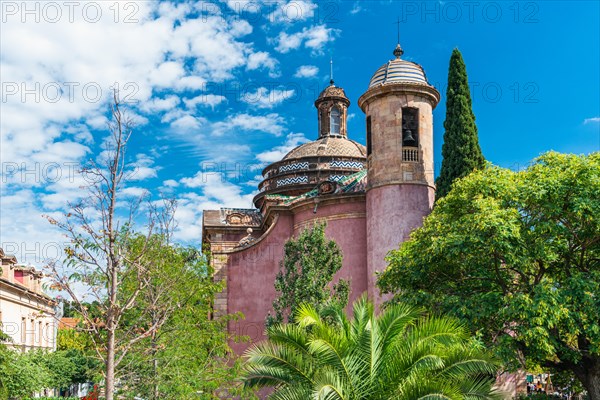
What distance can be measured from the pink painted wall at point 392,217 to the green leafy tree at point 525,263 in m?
6.56

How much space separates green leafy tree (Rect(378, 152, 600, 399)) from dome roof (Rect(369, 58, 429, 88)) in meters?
8.82

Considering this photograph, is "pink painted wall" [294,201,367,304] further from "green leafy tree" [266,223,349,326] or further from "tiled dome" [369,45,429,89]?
"green leafy tree" [266,223,349,326]

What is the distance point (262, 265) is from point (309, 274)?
1013 cm

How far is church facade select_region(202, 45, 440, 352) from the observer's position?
24.6 metres

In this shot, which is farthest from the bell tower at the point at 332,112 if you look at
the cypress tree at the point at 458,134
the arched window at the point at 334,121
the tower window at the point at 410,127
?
the cypress tree at the point at 458,134

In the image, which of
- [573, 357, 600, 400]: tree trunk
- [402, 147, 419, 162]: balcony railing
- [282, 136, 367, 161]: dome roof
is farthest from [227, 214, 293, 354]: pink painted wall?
[573, 357, 600, 400]: tree trunk

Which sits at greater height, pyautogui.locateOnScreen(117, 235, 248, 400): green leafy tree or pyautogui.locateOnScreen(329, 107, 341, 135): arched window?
pyautogui.locateOnScreen(329, 107, 341, 135): arched window

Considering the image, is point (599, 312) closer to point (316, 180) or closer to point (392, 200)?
point (392, 200)

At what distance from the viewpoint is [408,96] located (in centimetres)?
2544

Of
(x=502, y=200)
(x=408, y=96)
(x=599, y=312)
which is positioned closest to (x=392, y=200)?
(x=408, y=96)

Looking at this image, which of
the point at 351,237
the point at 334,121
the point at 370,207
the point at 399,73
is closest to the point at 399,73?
the point at 399,73

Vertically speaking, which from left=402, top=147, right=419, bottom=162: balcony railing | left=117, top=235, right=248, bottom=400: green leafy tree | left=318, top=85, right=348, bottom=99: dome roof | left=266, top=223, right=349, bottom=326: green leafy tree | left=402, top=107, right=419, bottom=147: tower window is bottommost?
left=117, top=235, right=248, bottom=400: green leafy tree

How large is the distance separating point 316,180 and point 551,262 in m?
18.8

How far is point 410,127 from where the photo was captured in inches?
1009
